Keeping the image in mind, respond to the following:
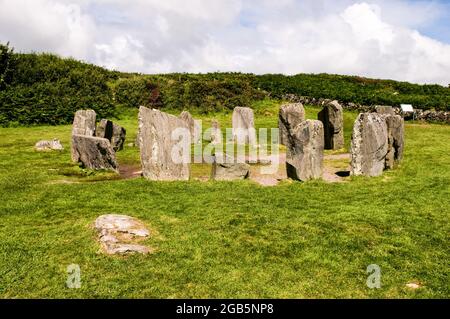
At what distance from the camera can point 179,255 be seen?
9031mm

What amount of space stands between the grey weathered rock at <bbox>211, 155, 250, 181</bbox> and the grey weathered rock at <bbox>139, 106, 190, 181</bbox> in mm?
1020

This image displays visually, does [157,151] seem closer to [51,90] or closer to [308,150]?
[308,150]

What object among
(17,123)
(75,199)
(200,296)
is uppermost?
(17,123)

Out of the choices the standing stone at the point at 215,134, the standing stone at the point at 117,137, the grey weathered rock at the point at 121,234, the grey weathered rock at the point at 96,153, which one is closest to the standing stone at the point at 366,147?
the grey weathered rock at the point at 121,234

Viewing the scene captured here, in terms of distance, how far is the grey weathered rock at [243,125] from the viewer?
25.6m

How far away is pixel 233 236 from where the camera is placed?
9.97 metres

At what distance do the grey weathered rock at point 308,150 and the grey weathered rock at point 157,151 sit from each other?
156 inches

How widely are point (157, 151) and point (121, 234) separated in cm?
597

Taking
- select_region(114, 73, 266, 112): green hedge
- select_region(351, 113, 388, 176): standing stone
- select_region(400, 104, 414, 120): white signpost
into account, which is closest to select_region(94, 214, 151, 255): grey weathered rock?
select_region(351, 113, 388, 176): standing stone

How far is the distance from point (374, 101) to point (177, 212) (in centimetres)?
2856

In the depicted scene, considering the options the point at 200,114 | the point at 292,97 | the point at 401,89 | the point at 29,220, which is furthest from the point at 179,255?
the point at 401,89

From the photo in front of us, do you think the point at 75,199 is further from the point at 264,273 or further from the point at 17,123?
the point at 17,123

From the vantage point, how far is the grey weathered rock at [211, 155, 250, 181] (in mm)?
15641
